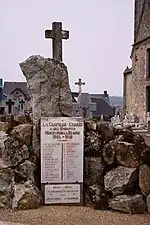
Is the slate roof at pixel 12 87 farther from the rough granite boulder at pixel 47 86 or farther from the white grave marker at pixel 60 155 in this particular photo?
the white grave marker at pixel 60 155

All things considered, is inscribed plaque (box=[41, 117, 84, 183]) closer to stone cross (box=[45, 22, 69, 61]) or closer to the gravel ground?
the gravel ground

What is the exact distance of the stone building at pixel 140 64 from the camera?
35.6 meters

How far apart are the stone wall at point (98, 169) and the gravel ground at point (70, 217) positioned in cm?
23

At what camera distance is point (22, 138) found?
8.04m

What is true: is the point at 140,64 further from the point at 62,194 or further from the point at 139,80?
the point at 62,194

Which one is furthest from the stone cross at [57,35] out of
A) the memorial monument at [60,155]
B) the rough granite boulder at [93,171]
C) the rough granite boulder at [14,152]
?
the rough granite boulder at [93,171]

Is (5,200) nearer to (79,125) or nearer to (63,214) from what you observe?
(63,214)

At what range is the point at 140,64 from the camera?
1476 inches

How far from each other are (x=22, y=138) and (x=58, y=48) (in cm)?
235

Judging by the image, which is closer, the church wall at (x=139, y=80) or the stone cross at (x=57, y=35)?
the stone cross at (x=57, y=35)

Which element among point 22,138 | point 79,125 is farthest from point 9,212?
point 79,125

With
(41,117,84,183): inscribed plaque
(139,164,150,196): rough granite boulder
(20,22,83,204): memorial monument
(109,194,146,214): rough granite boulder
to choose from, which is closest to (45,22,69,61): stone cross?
(20,22,83,204): memorial monument

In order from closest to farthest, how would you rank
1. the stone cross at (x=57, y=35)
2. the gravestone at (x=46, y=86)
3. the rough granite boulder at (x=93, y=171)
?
the rough granite boulder at (x=93, y=171) < the gravestone at (x=46, y=86) < the stone cross at (x=57, y=35)

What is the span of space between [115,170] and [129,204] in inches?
26.3
